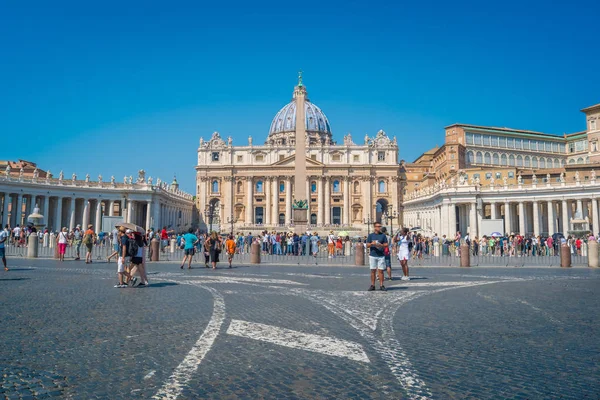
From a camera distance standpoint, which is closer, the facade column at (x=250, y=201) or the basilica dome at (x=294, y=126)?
Answer: the facade column at (x=250, y=201)

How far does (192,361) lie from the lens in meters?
4.42

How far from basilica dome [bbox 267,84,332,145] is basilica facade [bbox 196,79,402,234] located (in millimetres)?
18033

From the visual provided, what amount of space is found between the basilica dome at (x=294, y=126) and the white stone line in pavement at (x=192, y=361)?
292 feet

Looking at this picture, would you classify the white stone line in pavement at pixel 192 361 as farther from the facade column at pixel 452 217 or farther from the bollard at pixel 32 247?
the facade column at pixel 452 217

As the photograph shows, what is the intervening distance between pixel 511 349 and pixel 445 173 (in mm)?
61062

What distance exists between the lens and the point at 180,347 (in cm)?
494

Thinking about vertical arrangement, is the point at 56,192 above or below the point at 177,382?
above

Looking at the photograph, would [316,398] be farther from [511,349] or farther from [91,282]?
A: [91,282]

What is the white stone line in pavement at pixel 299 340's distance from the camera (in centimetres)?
479

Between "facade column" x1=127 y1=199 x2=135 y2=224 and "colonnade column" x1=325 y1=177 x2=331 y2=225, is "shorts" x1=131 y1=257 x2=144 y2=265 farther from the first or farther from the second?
"colonnade column" x1=325 y1=177 x2=331 y2=225

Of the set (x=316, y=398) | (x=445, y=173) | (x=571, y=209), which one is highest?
(x=445, y=173)

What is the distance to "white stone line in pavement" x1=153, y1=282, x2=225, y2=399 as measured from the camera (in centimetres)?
359

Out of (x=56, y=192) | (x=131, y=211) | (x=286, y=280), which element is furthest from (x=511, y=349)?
(x=131, y=211)

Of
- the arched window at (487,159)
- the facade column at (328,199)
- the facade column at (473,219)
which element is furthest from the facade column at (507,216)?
the facade column at (328,199)
